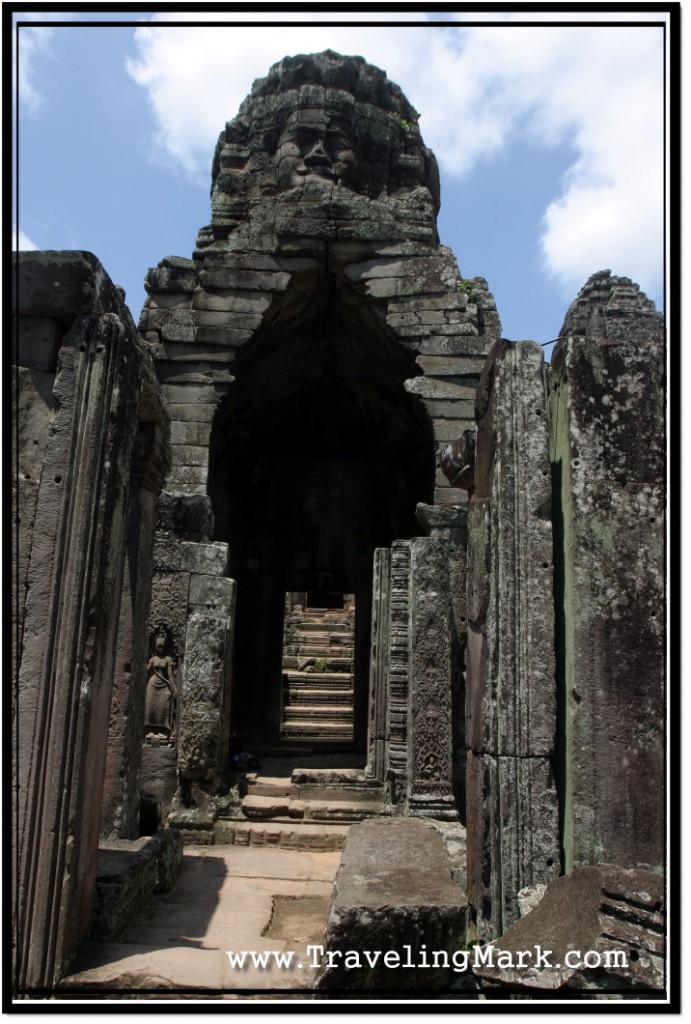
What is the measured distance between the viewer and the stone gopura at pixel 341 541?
11.4ft

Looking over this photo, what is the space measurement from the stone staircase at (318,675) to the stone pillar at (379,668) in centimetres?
515

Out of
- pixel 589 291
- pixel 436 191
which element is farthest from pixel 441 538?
pixel 589 291

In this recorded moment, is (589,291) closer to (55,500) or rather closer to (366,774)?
(366,774)

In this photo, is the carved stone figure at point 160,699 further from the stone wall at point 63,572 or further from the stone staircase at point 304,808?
the stone wall at point 63,572

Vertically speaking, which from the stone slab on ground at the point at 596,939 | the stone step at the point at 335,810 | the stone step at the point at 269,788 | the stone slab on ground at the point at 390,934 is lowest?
the stone step at the point at 335,810

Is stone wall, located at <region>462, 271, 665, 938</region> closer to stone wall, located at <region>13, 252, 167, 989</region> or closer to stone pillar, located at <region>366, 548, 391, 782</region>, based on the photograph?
stone wall, located at <region>13, 252, 167, 989</region>

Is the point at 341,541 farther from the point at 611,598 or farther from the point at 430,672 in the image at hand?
the point at 611,598

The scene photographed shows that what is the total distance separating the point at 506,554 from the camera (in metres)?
3.90

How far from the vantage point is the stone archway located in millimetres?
13055

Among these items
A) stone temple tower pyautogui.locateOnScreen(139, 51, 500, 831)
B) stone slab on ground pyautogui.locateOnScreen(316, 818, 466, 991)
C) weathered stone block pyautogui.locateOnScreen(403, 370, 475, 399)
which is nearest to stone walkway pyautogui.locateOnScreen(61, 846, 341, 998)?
stone slab on ground pyautogui.locateOnScreen(316, 818, 466, 991)

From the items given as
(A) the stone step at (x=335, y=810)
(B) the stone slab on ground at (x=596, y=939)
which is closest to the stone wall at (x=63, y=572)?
(B) the stone slab on ground at (x=596, y=939)

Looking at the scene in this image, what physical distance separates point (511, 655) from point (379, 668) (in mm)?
5864

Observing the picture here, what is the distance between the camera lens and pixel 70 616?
11.3 feet

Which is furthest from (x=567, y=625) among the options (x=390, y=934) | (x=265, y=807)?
(x=265, y=807)
